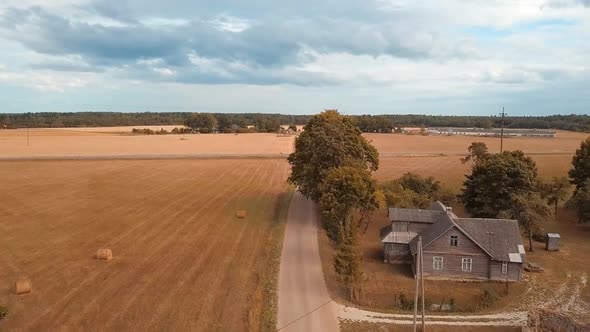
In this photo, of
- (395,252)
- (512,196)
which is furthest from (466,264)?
(512,196)

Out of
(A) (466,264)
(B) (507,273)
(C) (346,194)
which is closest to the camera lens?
(B) (507,273)

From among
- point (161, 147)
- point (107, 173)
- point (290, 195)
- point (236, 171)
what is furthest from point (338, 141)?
point (161, 147)

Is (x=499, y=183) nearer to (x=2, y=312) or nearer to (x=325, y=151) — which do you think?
(x=325, y=151)

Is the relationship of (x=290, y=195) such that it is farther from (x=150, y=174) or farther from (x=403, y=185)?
(x=150, y=174)

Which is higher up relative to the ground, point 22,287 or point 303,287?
point 22,287

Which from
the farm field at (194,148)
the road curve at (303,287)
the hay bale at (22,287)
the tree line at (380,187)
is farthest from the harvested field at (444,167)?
the hay bale at (22,287)

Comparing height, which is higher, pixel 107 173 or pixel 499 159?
pixel 499 159

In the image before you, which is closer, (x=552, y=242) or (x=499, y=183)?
(x=552, y=242)
